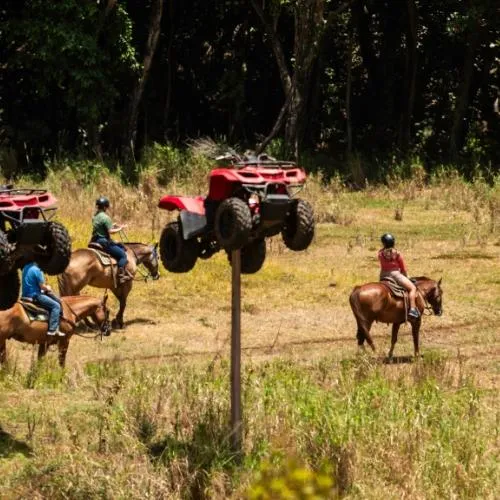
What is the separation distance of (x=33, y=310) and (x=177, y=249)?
537 cm

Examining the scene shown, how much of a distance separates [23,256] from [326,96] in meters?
31.3

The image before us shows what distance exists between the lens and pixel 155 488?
12.3 metres

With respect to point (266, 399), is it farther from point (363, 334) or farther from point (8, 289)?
point (363, 334)

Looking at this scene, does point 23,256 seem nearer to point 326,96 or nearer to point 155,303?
point 155,303

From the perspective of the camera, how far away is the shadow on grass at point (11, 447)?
13.7 meters

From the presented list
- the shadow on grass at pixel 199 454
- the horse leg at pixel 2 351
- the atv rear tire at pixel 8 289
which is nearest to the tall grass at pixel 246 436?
the shadow on grass at pixel 199 454

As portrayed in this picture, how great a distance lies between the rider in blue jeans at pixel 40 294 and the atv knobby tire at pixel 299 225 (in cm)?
587

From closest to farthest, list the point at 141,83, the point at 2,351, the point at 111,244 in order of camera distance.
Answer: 1. the point at 2,351
2. the point at 111,244
3. the point at 141,83

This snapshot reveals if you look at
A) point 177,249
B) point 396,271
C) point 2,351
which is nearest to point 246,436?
point 177,249

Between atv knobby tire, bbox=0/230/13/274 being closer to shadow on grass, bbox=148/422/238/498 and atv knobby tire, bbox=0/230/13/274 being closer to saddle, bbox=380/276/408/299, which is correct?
shadow on grass, bbox=148/422/238/498

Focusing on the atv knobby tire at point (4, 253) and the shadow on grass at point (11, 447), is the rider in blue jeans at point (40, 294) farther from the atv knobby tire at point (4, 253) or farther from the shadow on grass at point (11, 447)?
the atv knobby tire at point (4, 253)

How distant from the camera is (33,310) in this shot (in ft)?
59.3

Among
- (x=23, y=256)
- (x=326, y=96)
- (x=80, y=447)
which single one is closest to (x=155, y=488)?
(x=80, y=447)

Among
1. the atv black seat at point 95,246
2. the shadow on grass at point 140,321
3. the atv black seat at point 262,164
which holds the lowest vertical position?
the shadow on grass at point 140,321
